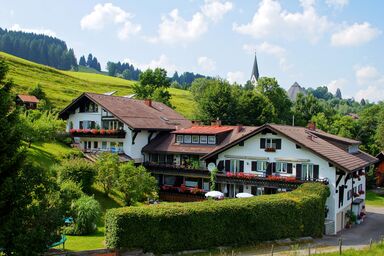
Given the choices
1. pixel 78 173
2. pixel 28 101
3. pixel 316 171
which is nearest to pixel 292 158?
pixel 316 171

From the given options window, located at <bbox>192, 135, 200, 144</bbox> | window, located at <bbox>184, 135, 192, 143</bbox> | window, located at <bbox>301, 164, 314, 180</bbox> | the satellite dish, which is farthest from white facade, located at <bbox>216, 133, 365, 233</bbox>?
window, located at <bbox>184, 135, 192, 143</bbox>

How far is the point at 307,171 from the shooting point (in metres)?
40.3

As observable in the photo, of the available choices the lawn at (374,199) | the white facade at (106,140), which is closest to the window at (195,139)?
the white facade at (106,140)

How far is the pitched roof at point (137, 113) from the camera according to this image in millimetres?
52312

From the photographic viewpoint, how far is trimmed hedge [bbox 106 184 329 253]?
26.4 metres

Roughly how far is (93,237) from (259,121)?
50558 mm

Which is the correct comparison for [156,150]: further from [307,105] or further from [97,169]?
[307,105]

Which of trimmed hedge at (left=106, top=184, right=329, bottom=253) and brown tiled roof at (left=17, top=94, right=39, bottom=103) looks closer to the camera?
trimmed hedge at (left=106, top=184, right=329, bottom=253)

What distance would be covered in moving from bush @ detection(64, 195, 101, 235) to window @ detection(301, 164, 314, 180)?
19.0 m

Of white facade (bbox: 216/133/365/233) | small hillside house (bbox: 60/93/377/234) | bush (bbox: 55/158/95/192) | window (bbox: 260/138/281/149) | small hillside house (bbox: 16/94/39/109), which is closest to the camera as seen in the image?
white facade (bbox: 216/133/365/233)

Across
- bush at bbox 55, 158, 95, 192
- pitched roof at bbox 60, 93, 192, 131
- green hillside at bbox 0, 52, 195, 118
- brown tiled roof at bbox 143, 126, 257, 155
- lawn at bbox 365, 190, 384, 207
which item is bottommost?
lawn at bbox 365, 190, 384, 207

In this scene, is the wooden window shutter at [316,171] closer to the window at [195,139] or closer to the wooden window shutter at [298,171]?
the wooden window shutter at [298,171]

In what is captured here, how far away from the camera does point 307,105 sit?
9394cm

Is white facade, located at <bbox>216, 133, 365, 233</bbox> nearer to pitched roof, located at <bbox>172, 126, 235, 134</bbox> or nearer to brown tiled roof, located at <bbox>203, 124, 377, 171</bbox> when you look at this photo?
brown tiled roof, located at <bbox>203, 124, 377, 171</bbox>
